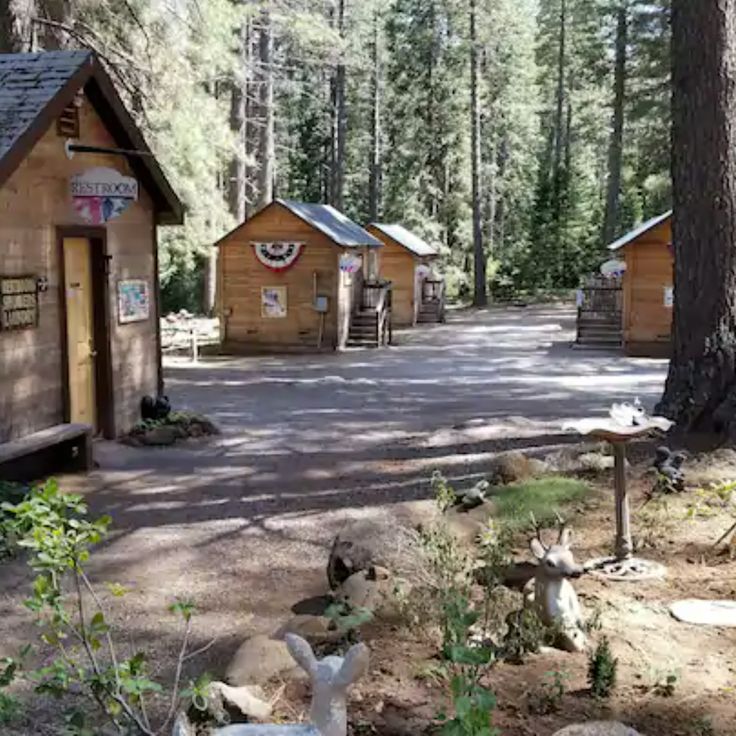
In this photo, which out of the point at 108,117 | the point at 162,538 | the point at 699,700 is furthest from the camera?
the point at 108,117

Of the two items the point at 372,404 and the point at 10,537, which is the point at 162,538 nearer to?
the point at 10,537

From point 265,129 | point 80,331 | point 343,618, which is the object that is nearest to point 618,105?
point 265,129

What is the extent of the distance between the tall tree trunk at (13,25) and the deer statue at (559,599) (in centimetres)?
1123

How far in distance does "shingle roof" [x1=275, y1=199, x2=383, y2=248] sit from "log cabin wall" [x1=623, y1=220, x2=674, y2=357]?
683 cm

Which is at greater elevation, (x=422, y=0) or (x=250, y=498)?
(x=422, y=0)

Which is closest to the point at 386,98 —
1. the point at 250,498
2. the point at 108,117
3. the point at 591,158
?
the point at 591,158

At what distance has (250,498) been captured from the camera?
907cm

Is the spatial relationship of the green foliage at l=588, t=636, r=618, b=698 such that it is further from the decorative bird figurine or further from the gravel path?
the decorative bird figurine

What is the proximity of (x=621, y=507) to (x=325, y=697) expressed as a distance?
3196 mm

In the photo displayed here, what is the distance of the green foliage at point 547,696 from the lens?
12.5 ft

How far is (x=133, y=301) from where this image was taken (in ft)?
39.4

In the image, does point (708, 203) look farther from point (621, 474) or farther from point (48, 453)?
point (48, 453)

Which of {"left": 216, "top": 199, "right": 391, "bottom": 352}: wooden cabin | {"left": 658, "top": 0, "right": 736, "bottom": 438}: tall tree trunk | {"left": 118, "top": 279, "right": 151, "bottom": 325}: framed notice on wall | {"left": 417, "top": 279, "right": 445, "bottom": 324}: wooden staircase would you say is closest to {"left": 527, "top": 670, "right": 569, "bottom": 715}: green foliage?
{"left": 658, "top": 0, "right": 736, "bottom": 438}: tall tree trunk

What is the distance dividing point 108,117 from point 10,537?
567 centimetres
